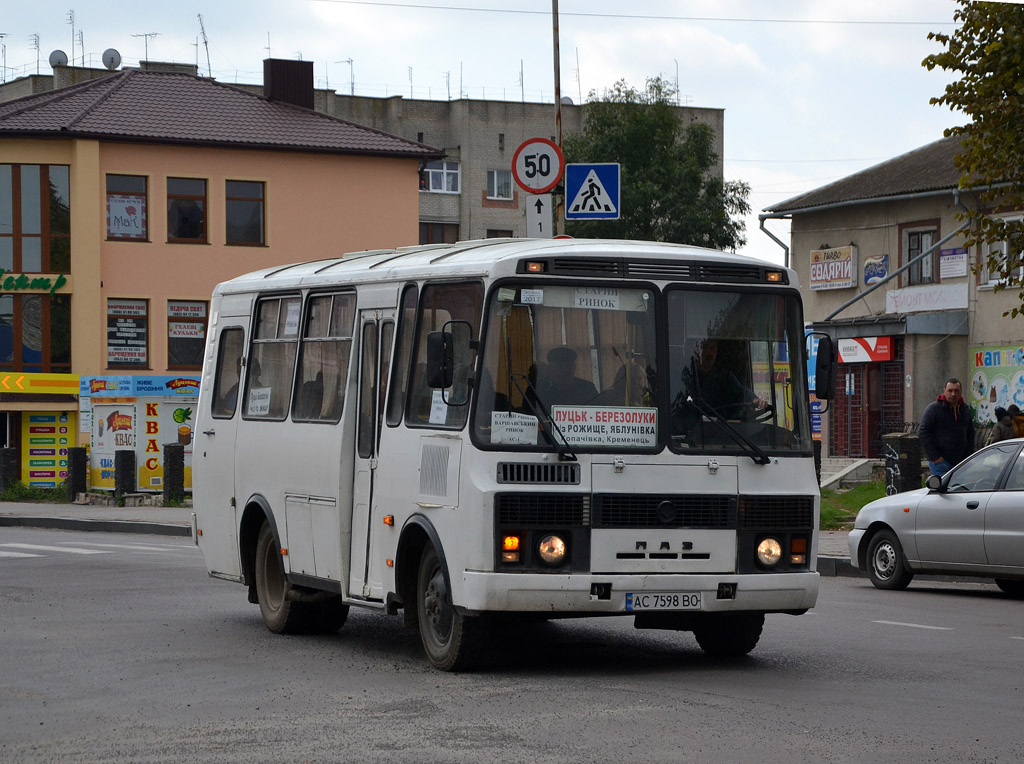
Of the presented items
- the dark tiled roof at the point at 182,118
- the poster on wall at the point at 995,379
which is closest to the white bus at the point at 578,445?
the poster on wall at the point at 995,379

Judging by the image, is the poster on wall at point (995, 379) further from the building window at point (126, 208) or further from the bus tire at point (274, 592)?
the bus tire at point (274, 592)

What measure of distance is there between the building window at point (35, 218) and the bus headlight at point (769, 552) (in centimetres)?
3891

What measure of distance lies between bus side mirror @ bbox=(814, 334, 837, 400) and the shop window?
12.5 ft

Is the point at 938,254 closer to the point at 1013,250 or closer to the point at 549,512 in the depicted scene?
the point at 1013,250

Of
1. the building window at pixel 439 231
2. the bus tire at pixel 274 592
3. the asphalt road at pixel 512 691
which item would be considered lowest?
the asphalt road at pixel 512 691

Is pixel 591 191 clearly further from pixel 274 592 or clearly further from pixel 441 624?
pixel 441 624

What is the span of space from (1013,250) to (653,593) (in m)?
11.5

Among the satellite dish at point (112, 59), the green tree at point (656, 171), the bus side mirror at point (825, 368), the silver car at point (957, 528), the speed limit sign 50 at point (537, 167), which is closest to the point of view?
the bus side mirror at point (825, 368)

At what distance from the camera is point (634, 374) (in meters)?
10.1

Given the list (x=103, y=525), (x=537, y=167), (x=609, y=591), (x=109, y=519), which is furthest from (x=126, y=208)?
(x=609, y=591)

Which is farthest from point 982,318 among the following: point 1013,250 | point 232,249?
point 1013,250

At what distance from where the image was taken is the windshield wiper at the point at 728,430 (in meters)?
10.1

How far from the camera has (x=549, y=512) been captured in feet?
32.1

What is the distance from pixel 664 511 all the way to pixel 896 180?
3790 centimetres
